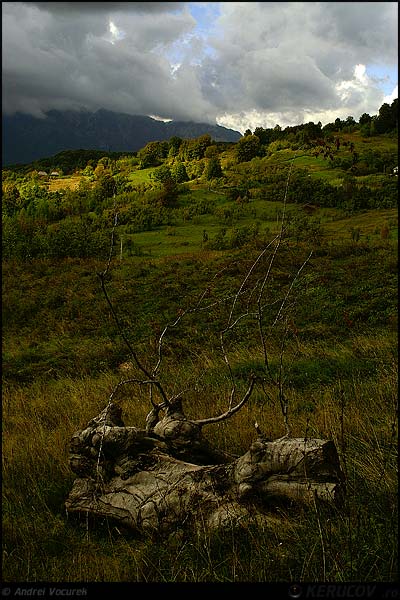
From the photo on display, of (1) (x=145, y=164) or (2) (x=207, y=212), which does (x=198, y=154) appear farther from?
(2) (x=207, y=212)

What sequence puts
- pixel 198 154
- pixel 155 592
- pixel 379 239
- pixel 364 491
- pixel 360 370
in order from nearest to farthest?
pixel 155 592, pixel 364 491, pixel 360 370, pixel 379 239, pixel 198 154

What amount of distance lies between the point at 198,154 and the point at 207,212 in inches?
786

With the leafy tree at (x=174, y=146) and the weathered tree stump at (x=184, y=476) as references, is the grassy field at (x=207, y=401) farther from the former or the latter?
the leafy tree at (x=174, y=146)

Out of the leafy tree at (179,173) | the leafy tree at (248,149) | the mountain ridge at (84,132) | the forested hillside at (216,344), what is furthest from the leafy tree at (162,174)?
the leafy tree at (248,149)

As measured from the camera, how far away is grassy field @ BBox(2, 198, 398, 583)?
2.14 m

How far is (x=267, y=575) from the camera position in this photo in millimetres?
2000

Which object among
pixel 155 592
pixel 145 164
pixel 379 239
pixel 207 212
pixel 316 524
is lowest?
pixel 155 592

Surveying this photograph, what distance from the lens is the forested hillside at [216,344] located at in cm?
224

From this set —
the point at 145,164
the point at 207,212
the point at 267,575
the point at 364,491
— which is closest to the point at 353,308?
the point at 364,491

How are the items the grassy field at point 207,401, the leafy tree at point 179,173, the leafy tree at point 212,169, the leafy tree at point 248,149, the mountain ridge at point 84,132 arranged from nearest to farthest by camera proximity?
the grassy field at point 207,401, the mountain ridge at point 84,132, the leafy tree at point 248,149, the leafy tree at point 212,169, the leafy tree at point 179,173

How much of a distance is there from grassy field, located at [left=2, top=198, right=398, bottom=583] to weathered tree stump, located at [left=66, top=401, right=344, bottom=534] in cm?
10

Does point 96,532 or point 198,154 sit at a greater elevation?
point 198,154

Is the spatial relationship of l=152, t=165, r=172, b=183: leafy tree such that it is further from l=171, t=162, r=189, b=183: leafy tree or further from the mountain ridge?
the mountain ridge

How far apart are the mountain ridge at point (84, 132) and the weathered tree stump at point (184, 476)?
2.27m
